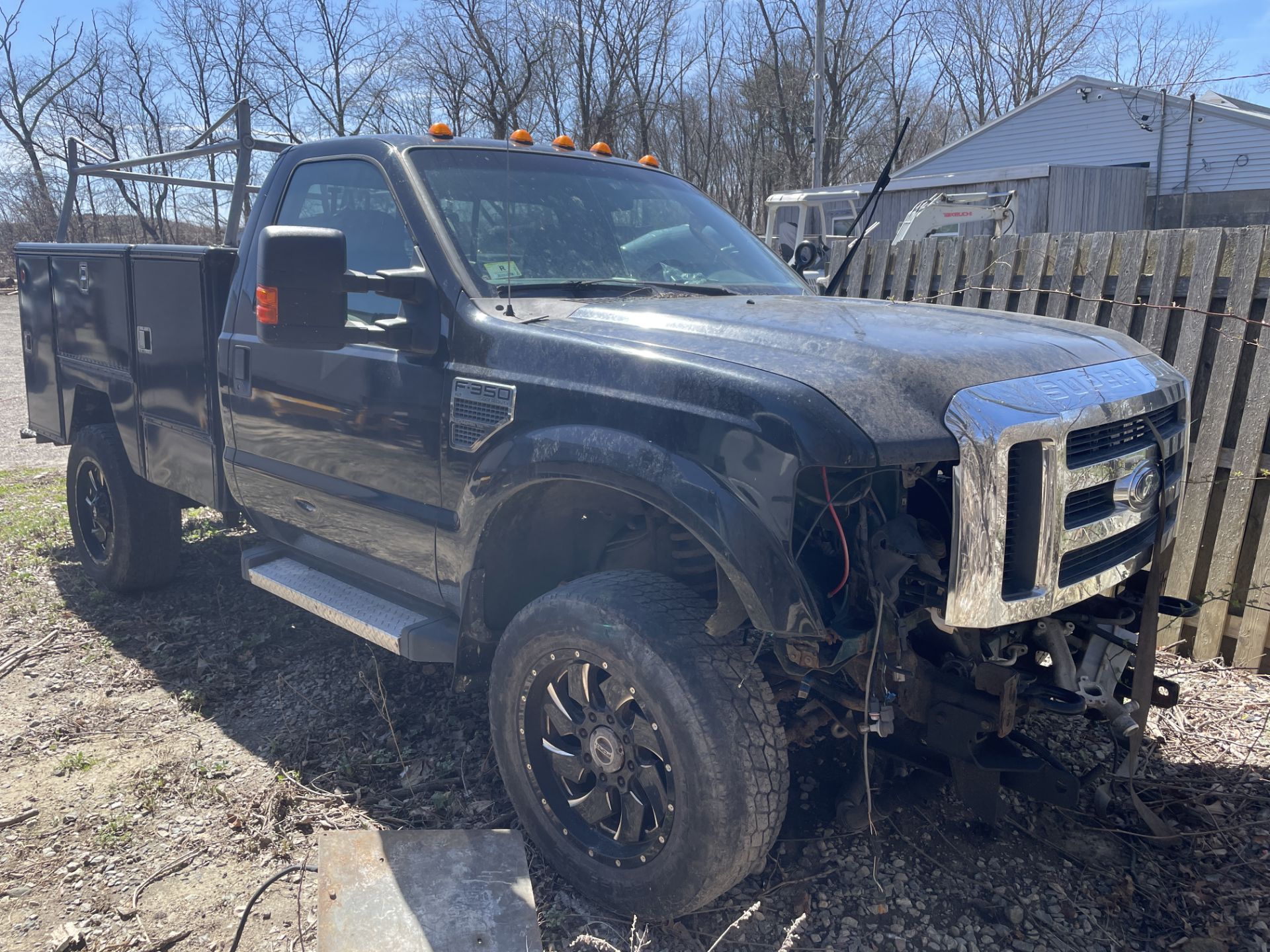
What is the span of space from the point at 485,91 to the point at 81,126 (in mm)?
11936

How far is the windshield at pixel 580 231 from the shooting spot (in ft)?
10.7

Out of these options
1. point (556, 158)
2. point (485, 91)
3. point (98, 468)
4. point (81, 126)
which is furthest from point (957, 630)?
point (81, 126)

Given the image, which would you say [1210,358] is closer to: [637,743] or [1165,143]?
[637,743]

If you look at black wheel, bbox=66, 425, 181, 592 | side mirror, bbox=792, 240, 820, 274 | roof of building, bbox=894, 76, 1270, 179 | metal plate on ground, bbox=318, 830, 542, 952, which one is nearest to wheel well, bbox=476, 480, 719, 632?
metal plate on ground, bbox=318, 830, 542, 952

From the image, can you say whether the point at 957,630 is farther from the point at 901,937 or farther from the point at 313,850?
the point at 313,850

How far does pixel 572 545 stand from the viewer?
323cm

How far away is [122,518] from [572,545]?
296 cm

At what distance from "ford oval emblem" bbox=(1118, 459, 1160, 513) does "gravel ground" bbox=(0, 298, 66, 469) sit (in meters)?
7.03

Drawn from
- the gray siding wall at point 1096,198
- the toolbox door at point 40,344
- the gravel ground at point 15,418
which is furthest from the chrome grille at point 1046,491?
the gray siding wall at point 1096,198

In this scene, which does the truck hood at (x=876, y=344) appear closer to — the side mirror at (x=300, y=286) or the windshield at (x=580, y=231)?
the windshield at (x=580, y=231)

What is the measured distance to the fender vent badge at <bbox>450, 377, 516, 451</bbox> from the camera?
2.87 m

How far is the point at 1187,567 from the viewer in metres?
4.65

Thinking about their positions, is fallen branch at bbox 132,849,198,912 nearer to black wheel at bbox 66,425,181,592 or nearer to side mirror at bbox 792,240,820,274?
black wheel at bbox 66,425,181,592

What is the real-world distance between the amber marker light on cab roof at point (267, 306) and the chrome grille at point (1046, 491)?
6.42 feet
